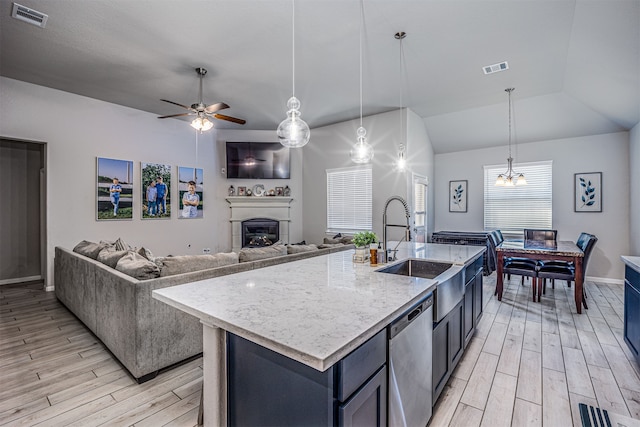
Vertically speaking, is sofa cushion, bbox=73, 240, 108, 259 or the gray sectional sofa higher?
sofa cushion, bbox=73, 240, 108, 259

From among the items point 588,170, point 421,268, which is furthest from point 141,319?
point 588,170

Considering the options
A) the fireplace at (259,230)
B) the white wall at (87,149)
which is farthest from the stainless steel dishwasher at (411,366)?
the white wall at (87,149)

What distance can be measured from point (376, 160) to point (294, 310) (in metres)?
4.96

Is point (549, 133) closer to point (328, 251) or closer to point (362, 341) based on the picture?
point (328, 251)

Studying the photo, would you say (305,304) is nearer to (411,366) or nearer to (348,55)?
(411,366)

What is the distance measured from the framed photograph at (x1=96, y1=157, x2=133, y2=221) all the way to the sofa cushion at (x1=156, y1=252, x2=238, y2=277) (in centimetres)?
341

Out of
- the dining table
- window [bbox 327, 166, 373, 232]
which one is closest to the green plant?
the dining table

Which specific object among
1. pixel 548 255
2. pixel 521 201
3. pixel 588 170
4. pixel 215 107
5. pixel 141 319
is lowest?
pixel 141 319

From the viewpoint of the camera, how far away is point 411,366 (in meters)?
1.50

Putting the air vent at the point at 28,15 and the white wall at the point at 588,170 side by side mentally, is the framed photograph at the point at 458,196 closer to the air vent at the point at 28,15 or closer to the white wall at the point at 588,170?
the white wall at the point at 588,170

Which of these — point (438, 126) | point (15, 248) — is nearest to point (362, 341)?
point (438, 126)

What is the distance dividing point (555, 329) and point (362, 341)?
342 centimetres

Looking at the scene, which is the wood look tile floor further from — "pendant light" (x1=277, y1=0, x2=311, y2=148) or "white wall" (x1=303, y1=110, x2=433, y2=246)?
"white wall" (x1=303, y1=110, x2=433, y2=246)

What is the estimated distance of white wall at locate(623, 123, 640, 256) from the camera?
184 inches
